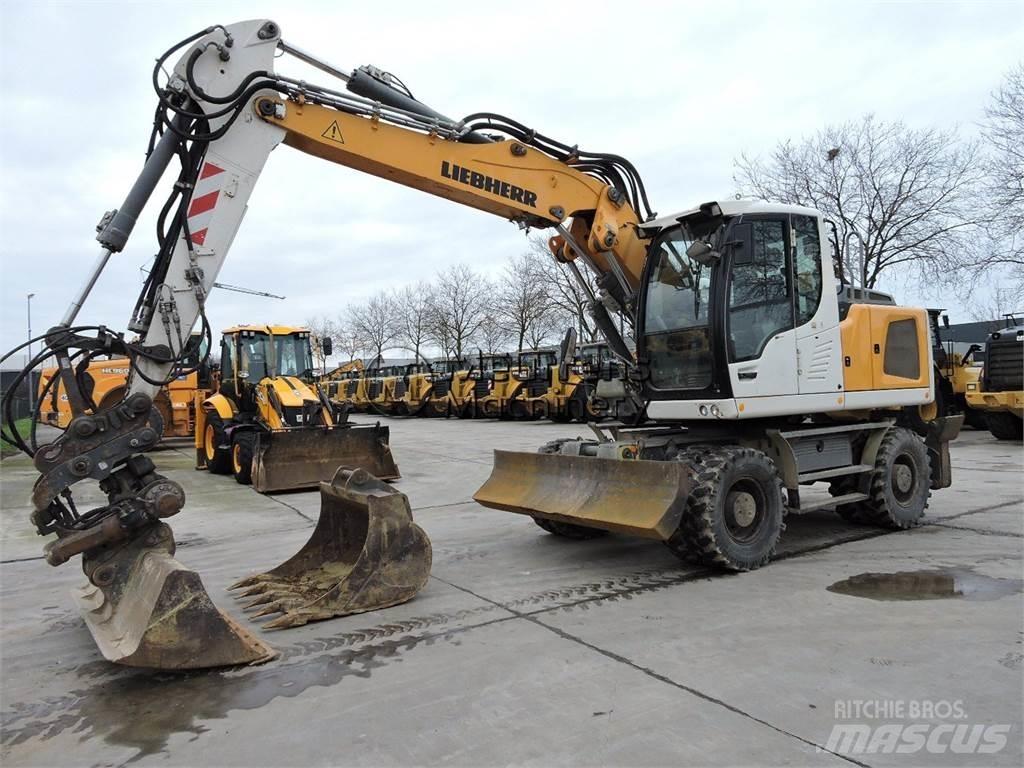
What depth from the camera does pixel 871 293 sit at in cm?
786

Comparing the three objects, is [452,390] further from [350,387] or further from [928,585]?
[928,585]

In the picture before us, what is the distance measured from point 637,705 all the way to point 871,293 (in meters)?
5.95

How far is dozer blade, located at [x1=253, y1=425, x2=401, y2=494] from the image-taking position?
11156 millimetres

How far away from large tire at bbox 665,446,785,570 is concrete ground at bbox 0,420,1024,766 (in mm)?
211

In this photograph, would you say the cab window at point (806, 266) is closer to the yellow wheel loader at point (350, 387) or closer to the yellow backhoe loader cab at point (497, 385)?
the yellow backhoe loader cab at point (497, 385)

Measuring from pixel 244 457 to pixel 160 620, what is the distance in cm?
844

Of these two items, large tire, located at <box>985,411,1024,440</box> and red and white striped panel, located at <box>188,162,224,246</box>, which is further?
large tire, located at <box>985,411,1024,440</box>

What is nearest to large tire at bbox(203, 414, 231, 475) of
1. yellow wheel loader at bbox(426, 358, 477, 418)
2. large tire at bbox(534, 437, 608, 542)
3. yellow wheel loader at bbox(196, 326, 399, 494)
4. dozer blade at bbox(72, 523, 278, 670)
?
yellow wheel loader at bbox(196, 326, 399, 494)

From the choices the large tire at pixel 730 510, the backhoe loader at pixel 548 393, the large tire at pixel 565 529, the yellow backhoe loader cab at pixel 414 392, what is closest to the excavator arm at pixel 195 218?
the large tire at pixel 565 529

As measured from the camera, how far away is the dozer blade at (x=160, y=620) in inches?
155

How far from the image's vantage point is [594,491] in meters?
6.18

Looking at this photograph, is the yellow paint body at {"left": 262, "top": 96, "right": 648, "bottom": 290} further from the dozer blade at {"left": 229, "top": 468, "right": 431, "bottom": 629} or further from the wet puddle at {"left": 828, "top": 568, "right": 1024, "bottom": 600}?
the wet puddle at {"left": 828, "top": 568, "right": 1024, "bottom": 600}

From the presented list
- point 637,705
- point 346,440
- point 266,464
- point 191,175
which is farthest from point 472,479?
point 637,705

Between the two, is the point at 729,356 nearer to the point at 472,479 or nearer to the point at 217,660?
the point at 217,660
